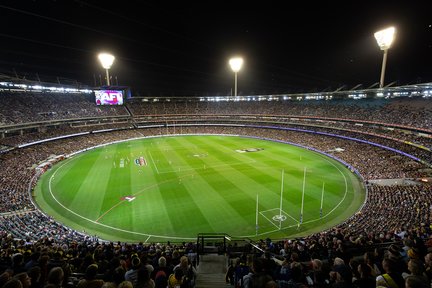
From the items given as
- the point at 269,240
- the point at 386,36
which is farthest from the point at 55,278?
the point at 386,36

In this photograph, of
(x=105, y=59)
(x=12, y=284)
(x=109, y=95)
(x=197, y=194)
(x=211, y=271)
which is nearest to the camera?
(x=12, y=284)


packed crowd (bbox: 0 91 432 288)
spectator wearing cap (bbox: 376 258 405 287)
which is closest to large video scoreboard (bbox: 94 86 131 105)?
packed crowd (bbox: 0 91 432 288)

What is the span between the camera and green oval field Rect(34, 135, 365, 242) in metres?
24.7

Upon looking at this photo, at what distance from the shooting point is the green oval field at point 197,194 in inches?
971

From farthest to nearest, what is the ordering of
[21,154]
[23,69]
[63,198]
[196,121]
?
[196,121], [23,69], [21,154], [63,198]

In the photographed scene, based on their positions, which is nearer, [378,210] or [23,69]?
[378,210]

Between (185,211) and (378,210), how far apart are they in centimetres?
1946

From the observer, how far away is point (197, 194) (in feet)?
106

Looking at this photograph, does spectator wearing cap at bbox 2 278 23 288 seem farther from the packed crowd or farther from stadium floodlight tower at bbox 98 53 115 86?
stadium floodlight tower at bbox 98 53 115 86

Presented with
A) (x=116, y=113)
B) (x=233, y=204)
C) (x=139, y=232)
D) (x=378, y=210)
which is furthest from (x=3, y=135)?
(x=378, y=210)

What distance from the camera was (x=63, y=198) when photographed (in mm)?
31531

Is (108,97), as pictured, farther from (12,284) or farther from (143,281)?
(12,284)

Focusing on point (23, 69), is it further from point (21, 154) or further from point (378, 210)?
point (378, 210)

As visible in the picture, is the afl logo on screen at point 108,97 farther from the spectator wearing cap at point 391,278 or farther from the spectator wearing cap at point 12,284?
the spectator wearing cap at point 391,278
